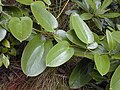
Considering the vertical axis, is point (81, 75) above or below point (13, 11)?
below

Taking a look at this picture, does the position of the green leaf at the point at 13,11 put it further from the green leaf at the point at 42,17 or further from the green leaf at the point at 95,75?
the green leaf at the point at 95,75

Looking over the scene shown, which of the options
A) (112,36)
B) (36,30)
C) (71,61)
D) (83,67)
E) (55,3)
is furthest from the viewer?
(55,3)

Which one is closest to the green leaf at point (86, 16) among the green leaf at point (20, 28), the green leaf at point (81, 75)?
the green leaf at point (81, 75)

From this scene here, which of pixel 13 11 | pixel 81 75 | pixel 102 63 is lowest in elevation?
pixel 81 75

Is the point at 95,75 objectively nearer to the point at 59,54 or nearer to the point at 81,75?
the point at 81,75

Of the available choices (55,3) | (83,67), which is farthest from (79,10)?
(83,67)

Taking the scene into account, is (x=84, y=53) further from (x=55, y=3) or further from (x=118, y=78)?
(x=55, y=3)

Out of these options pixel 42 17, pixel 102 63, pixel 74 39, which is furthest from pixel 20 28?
pixel 102 63
